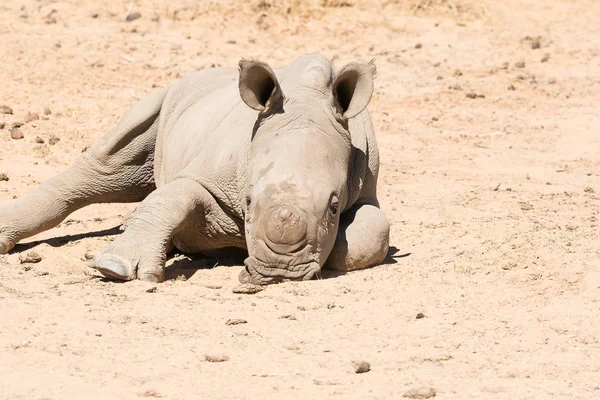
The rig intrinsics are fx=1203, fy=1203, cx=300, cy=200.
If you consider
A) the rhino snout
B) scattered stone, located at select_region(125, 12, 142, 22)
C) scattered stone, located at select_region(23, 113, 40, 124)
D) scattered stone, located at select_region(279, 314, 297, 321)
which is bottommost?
scattered stone, located at select_region(23, 113, 40, 124)

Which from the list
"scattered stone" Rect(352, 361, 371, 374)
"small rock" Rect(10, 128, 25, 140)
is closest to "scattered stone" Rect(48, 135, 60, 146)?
"small rock" Rect(10, 128, 25, 140)

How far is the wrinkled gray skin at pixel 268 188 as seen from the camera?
710 centimetres

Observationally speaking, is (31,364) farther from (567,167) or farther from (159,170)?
(567,167)

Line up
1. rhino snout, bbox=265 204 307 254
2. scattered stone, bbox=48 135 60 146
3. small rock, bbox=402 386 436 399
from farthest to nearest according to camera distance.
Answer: scattered stone, bbox=48 135 60 146 → rhino snout, bbox=265 204 307 254 → small rock, bbox=402 386 436 399

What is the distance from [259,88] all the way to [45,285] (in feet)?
5.93

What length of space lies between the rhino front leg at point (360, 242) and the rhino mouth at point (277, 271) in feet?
1.44

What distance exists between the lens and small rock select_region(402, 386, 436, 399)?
5.14 meters

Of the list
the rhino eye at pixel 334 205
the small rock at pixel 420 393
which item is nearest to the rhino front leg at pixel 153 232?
the rhino eye at pixel 334 205

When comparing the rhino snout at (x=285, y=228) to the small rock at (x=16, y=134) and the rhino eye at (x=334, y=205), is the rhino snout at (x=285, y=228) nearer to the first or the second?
the rhino eye at (x=334, y=205)

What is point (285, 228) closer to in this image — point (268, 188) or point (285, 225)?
point (285, 225)

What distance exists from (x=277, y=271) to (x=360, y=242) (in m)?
0.78

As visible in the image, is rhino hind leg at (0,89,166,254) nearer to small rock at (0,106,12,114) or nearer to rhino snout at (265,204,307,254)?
rhino snout at (265,204,307,254)

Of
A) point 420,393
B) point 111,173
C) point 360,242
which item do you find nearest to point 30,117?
point 111,173

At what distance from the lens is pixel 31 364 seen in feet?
18.0
